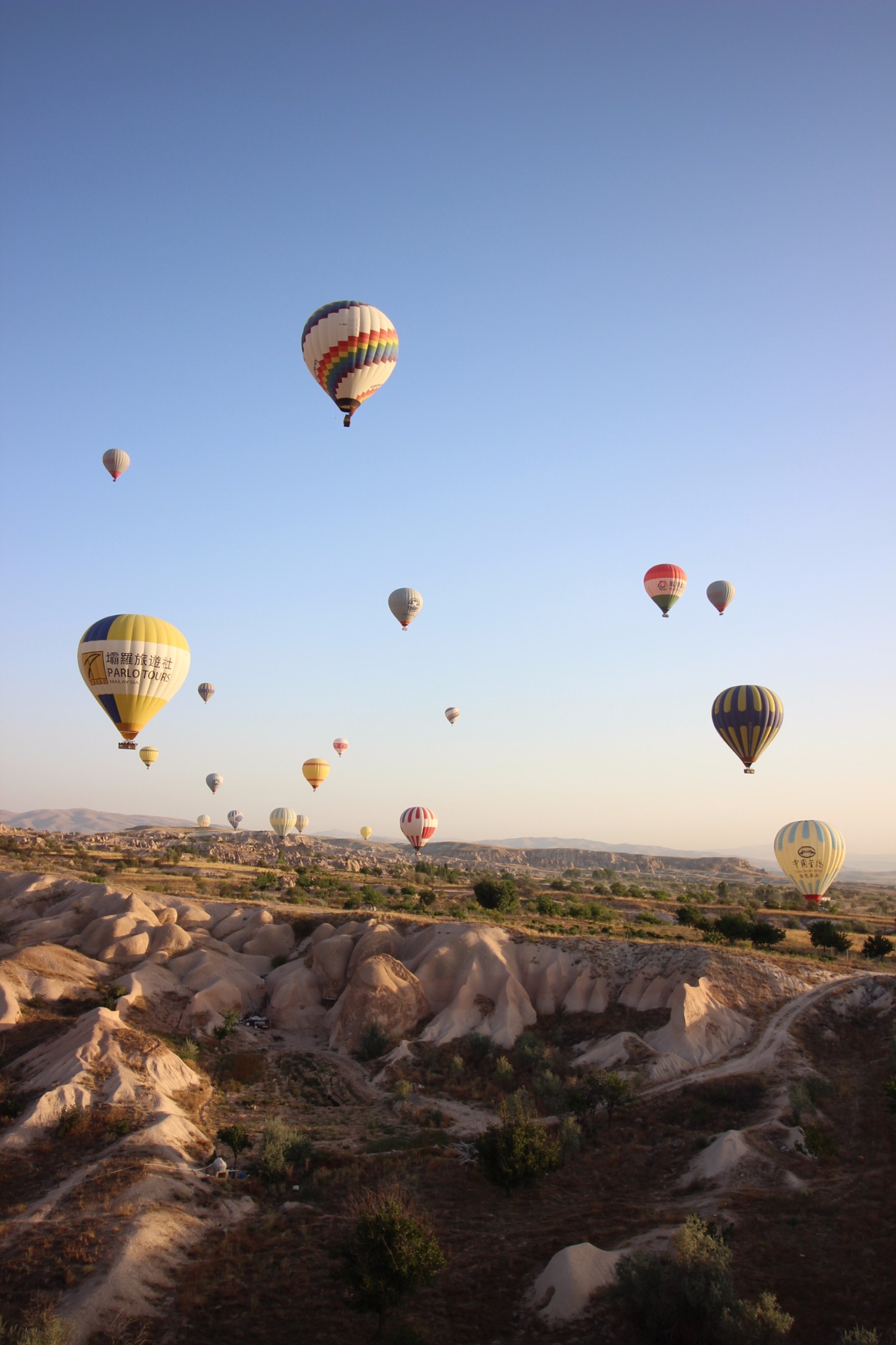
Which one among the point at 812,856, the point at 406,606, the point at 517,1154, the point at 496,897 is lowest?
the point at 517,1154

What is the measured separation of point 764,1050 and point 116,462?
56.1 m

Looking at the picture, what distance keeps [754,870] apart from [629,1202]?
603ft

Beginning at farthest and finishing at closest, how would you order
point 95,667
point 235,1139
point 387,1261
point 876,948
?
1. point 876,948
2. point 95,667
3. point 235,1139
4. point 387,1261

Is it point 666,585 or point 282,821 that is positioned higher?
point 666,585

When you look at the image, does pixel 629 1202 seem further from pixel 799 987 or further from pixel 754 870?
pixel 754 870

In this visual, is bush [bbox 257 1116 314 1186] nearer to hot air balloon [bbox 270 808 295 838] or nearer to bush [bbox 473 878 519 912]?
bush [bbox 473 878 519 912]

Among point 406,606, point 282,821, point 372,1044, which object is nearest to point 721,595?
point 406,606

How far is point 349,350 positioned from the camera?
136 ft

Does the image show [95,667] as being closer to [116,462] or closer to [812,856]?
[116,462]

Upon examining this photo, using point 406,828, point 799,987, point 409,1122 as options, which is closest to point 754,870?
point 406,828

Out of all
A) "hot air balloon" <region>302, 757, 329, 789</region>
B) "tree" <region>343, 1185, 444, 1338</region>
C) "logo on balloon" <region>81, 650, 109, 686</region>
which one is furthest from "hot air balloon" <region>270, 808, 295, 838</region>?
"tree" <region>343, 1185, 444, 1338</region>

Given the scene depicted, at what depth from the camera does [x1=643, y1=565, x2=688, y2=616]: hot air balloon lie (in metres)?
60.4

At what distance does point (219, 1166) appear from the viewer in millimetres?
26344

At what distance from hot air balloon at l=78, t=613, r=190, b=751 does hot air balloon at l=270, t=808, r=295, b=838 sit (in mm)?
73014
